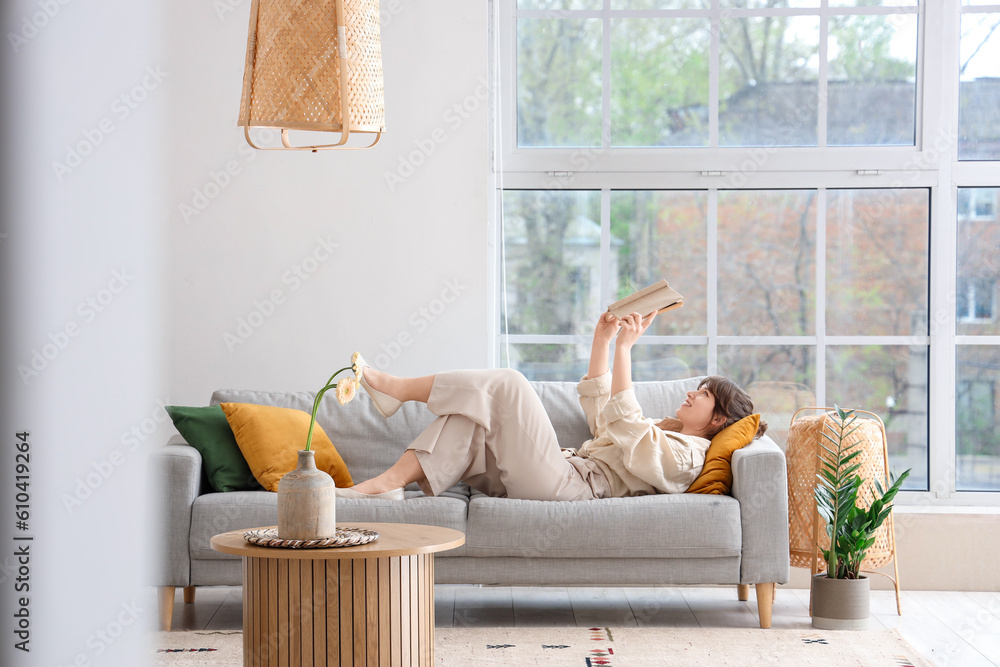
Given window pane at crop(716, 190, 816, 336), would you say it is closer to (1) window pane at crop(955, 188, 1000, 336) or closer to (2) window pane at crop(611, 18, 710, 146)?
(2) window pane at crop(611, 18, 710, 146)

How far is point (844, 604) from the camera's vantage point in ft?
9.34

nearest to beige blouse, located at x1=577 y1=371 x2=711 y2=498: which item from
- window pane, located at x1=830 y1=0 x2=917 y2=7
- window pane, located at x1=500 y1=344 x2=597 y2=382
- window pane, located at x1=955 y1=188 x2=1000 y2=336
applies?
window pane, located at x1=500 y1=344 x2=597 y2=382

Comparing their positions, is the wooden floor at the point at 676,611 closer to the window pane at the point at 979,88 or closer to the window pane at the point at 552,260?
the window pane at the point at 552,260

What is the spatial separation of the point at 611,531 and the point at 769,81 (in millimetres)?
2253

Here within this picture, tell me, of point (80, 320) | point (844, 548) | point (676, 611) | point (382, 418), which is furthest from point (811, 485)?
point (80, 320)

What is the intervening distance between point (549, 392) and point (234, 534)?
1559mm

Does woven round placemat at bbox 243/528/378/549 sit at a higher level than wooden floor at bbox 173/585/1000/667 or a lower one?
higher

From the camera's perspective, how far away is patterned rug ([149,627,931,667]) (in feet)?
8.16

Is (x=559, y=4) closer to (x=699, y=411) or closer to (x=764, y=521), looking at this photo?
(x=699, y=411)

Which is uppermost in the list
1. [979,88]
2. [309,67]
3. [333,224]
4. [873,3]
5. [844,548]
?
[873,3]

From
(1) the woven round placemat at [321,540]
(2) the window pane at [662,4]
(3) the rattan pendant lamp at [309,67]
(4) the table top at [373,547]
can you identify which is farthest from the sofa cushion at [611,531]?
(2) the window pane at [662,4]

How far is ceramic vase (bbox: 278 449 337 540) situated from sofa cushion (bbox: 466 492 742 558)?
3.02ft

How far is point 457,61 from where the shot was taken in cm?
380

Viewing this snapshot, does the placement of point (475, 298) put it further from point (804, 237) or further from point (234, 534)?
point (234, 534)
